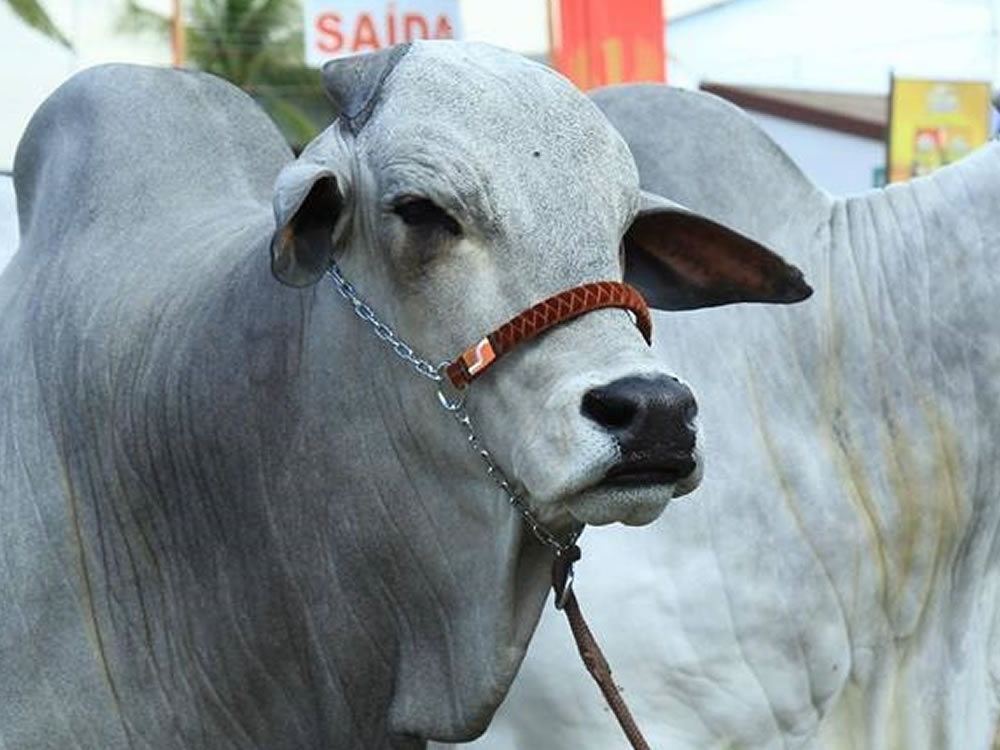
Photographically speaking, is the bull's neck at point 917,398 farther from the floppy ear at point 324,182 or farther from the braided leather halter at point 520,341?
the floppy ear at point 324,182

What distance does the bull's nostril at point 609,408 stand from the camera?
2.26 meters

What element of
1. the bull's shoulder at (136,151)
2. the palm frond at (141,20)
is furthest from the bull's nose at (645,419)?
the palm frond at (141,20)

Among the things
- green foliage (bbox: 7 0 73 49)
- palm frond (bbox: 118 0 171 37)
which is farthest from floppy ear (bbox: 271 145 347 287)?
palm frond (bbox: 118 0 171 37)

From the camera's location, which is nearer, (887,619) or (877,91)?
(887,619)

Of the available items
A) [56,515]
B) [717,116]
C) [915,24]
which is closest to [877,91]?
[915,24]

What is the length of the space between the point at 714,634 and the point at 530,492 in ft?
3.84

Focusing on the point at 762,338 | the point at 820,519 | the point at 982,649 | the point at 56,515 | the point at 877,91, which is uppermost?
the point at 56,515

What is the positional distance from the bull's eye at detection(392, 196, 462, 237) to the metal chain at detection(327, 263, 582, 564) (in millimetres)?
148

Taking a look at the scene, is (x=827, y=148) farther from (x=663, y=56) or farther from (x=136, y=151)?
(x=136, y=151)

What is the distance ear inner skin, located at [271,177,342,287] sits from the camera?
8.27 ft

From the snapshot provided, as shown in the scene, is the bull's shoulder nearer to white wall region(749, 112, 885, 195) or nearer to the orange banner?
the orange banner

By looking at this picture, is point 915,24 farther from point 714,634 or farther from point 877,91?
point 714,634

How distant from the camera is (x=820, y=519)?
3.53 meters

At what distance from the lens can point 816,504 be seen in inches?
139
